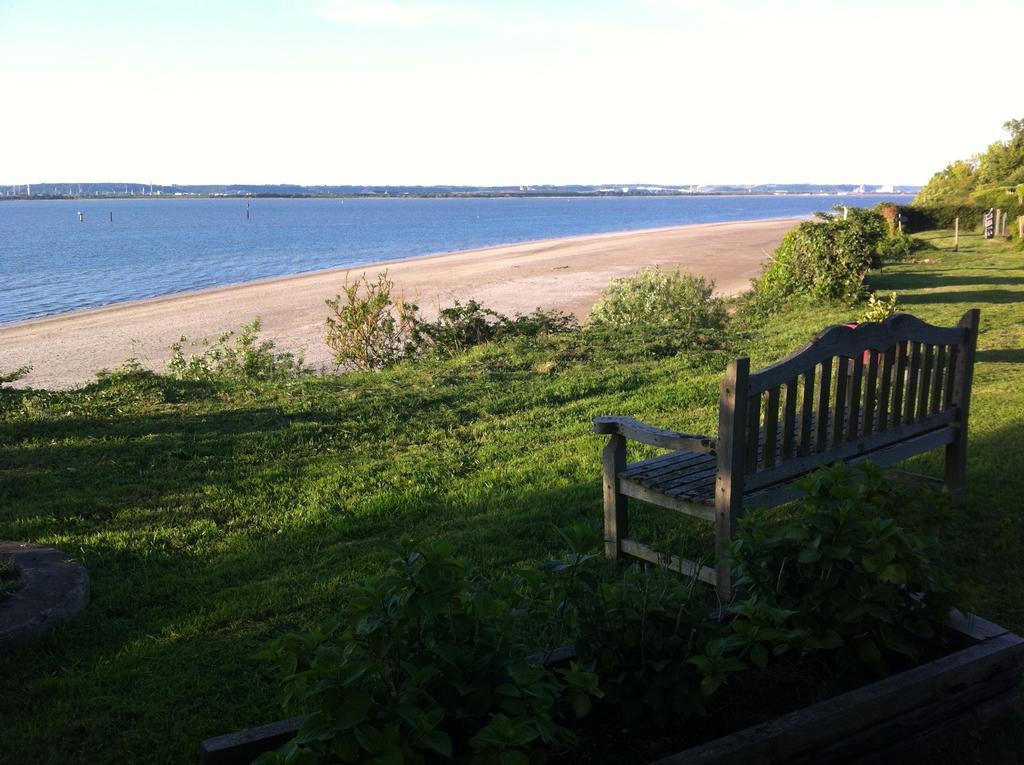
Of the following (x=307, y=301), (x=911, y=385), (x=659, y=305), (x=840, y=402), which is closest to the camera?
(x=840, y=402)

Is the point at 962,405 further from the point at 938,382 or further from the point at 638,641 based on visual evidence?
the point at 638,641

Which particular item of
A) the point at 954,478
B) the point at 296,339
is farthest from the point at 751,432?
the point at 296,339

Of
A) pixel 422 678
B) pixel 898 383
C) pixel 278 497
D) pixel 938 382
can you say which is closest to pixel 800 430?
pixel 898 383

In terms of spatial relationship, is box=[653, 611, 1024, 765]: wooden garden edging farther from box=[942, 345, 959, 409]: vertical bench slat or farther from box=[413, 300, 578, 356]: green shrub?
box=[413, 300, 578, 356]: green shrub

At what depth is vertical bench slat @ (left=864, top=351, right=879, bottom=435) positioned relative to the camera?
15.4ft

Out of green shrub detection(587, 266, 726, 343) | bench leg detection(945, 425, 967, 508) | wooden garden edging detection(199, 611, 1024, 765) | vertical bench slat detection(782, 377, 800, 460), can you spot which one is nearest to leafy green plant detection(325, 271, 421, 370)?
green shrub detection(587, 266, 726, 343)

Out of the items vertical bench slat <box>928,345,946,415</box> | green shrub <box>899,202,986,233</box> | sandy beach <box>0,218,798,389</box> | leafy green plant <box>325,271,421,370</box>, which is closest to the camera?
vertical bench slat <box>928,345,946,415</box>

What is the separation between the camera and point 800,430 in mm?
4352

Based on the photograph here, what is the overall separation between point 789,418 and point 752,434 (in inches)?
10.0

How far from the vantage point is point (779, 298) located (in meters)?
16.2

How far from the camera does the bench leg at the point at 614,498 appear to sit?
4.61 m

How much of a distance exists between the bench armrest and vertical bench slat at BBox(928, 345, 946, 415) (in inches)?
69.7

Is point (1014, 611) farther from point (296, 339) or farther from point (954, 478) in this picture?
point (296, 339)

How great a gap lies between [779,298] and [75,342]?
18509 millimetres
